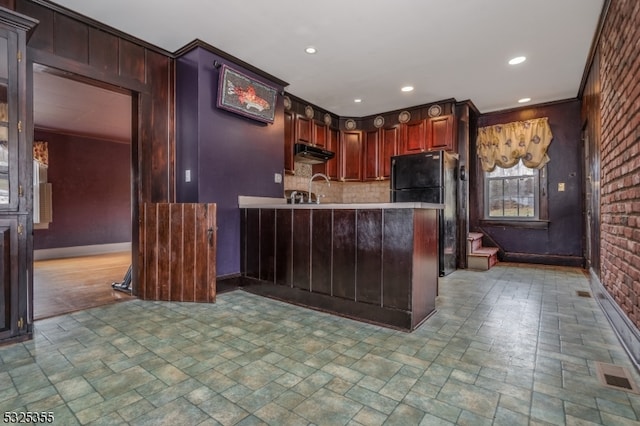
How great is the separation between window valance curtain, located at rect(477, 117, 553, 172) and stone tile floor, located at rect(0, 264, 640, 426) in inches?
127

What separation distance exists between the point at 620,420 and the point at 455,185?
412 cm

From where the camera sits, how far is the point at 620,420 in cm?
143

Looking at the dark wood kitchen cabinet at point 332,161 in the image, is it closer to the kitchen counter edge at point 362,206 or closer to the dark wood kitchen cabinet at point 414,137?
the dark wood kitchen cabinet at point 414,137

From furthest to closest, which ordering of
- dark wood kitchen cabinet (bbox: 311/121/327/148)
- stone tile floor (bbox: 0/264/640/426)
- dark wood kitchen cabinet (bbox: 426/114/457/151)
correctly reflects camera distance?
dark wood kitchen cabinet (bbox: 311/121/327/148)
dark wood kitchen cabinet (bbox: 426/114/457/151)
stone tile floor (bbox: 0/264/640/426)

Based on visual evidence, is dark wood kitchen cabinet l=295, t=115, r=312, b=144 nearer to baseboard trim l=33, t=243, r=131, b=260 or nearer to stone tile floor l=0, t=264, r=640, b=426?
stone tile floor l=0, t=264, r=640, b=426

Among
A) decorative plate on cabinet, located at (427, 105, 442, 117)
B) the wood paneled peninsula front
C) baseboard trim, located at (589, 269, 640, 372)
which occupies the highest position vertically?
decorative plate on cabinet, located at (427, 105, 442, 117)

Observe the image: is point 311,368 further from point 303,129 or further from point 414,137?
point 414,137

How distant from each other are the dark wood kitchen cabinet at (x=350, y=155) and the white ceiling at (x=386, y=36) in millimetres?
1450

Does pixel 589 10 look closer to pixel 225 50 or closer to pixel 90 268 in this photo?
pixel 225 50

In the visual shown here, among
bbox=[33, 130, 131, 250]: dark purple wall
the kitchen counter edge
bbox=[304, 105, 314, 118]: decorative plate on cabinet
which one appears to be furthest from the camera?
bbox=[33, 130, 131, 250]: dark purple wall

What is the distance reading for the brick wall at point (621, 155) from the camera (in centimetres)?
201

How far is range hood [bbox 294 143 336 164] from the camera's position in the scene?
4.98m

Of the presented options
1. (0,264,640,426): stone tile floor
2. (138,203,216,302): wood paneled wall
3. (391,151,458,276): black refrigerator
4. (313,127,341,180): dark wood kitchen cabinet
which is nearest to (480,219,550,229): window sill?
(391,151,458,276): black refrigerator

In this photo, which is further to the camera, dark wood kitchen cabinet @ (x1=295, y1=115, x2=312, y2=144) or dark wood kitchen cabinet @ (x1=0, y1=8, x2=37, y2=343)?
dark wood kitchen cabinet @ (x1=295, y1=115, x2=312, y2=144)
